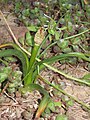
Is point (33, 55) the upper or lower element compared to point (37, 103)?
upper

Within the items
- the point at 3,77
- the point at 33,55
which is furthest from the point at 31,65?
the point at 3,77

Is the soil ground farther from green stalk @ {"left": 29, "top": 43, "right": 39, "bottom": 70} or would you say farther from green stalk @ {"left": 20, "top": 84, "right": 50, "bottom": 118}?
green stalk @ {"left": 29, "top": 43, "right": 39, "bottom": 70}

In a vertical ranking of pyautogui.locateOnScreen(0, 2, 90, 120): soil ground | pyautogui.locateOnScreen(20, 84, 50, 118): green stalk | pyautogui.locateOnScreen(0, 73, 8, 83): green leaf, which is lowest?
pyautogui.locateOnScreen(0, 2, 90, 120): soil ground

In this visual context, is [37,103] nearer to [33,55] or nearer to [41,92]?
[41,92]

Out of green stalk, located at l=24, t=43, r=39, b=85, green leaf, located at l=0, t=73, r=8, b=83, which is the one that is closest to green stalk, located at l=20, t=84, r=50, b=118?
green stalk, located at l=24, t=43, r=39, b=85

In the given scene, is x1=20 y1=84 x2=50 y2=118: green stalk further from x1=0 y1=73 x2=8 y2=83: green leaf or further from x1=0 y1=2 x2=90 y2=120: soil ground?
x1=0 y1=73 x2=8 y2=83: green leaf

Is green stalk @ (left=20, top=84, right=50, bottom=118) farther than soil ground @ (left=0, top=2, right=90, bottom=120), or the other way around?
soil ground @ (left=0, top=2, right=90, bottom=120)

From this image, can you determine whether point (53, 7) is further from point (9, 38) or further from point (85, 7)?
point (9, 38)

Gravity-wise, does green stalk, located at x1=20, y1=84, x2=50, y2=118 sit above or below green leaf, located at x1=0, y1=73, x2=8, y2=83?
below

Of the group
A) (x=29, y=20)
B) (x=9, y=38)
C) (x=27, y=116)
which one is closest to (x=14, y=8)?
(x=29, y=20)

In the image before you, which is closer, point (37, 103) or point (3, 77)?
point (3, 77)

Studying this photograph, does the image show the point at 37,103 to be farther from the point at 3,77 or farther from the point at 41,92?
the point at 3,77

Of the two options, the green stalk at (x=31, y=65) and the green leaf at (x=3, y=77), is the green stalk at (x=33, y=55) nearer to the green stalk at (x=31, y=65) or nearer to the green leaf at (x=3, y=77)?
the green stalk at (x=31, y=65)
